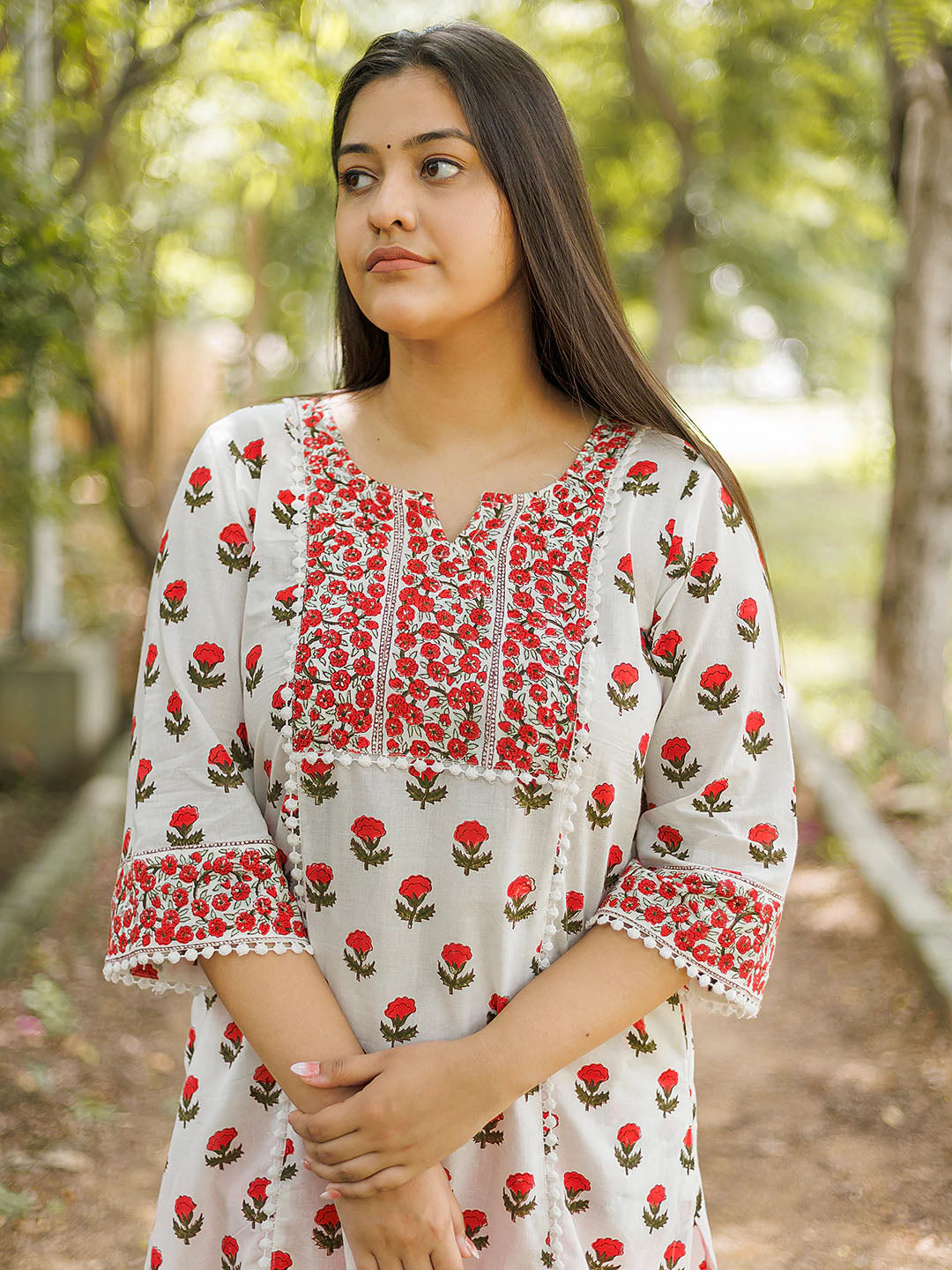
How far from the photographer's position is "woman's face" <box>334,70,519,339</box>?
144 centimetres

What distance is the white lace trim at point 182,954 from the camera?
1.37 metres

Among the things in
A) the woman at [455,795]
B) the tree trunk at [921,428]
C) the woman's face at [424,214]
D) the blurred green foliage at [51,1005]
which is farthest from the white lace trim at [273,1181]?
the tree trunk at [921,428]

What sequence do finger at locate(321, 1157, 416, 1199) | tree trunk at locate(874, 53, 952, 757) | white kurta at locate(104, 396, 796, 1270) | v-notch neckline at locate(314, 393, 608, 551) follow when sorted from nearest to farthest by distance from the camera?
finger at locate(321, 1157, 416, 1199) < white kurta at locate(104, 396, 796, 1270) < v-notch neckline at locate(314, 393, 608, 551) < tree trunk at locate(874, 53, 952, 757)

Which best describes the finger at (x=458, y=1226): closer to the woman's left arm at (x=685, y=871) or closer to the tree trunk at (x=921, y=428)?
the woman's left arm at (x=685, y=871)

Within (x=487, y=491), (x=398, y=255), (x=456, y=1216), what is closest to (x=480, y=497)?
(x=487, y=491)

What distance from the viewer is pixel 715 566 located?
1464mm

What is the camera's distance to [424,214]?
1438 mm

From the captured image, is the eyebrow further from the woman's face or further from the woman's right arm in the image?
the woman's right arm

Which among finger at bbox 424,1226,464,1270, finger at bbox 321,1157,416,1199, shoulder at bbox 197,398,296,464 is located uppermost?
shoulder at bbox 197,398,296,464

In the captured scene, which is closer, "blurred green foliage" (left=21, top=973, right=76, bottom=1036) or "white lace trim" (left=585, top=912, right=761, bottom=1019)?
"white lace trim" (left=585, top=912, right=761, bottom=1019)

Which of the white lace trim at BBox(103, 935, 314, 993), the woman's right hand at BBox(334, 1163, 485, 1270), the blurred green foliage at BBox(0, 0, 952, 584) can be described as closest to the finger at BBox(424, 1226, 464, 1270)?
the woman's right hand at BBox(334, 1163, 485, 1270)

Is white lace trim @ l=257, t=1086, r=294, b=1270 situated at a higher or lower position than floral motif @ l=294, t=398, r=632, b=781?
lower

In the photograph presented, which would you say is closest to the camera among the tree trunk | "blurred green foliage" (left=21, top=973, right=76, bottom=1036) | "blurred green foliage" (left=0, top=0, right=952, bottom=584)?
"blurred green foliage" (left=21, top=973, right=76, bottom=1036)

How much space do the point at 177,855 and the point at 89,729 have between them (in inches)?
196
